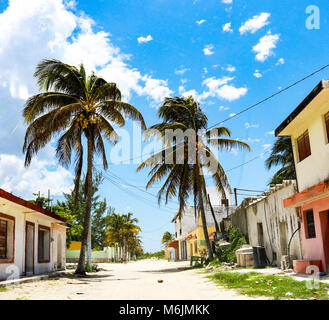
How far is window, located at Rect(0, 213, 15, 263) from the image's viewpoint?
47.8 feet

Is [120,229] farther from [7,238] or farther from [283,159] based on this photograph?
[7,238]

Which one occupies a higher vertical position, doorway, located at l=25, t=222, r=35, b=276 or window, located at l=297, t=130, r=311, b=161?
window, located at l=297, t=130, r=311, b=161

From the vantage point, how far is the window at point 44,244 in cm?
2005

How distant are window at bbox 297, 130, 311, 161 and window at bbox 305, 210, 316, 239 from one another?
189 centimetres

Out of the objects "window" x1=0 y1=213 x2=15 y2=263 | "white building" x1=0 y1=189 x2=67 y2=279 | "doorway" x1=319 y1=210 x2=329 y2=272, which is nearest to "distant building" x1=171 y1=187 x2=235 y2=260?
"white building" x1=0 y1=189 x2=67 y2=279

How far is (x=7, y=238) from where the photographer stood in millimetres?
14977

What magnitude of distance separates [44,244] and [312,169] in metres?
14.0

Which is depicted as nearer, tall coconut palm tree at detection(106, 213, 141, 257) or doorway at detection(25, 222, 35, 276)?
doorway at detection(25, 222, 35, 276)

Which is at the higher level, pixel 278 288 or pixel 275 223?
pixel 275 223

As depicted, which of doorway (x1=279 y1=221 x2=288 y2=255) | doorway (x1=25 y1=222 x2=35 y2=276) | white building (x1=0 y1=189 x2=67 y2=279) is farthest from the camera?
doorway (x1=25 y1=222 x2=35 y2=276)

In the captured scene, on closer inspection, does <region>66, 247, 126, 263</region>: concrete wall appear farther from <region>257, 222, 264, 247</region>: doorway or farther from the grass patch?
the grass patch

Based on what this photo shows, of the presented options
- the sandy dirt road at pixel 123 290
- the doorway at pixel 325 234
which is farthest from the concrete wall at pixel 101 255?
the doorway at pixel 325 234

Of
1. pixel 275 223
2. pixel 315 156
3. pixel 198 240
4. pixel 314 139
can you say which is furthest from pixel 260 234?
pixel 198 240
